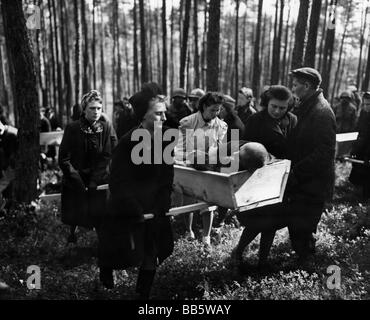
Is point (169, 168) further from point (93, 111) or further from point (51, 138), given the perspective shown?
point (51, 138)

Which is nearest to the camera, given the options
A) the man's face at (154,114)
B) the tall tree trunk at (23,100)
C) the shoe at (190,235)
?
the man's face at (154,114)

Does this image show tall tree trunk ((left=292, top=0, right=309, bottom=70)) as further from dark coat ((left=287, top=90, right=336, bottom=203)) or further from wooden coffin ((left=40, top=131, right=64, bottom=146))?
wooden coffin ((left=40, top=131, right=64, bottom=146))

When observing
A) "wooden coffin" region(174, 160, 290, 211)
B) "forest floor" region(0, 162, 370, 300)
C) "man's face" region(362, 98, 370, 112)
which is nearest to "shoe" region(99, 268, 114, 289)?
"forest floor" region(0, 162, 370, 300)

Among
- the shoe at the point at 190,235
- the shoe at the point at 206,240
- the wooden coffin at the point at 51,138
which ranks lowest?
the wooden coffin at the point at 51,138

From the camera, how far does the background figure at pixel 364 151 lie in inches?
287

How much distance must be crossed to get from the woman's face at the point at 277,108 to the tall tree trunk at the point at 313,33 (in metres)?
5.39

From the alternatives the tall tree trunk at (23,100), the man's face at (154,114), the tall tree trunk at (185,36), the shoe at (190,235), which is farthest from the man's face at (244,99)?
the tall tree trunk at (185,36)

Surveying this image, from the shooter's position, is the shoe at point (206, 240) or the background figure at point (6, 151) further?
the background figure at point (6, 151)

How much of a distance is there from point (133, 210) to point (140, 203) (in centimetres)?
16

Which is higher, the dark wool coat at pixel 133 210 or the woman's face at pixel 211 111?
the woman's face at pixel 211 111

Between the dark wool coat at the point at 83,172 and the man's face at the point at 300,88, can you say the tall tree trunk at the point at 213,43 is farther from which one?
the man's face at the point at 300,88

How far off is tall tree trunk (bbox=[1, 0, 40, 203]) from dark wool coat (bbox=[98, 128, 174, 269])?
3.04m

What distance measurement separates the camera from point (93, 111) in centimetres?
494

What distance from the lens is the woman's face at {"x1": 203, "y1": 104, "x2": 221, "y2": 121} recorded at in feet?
16.5
